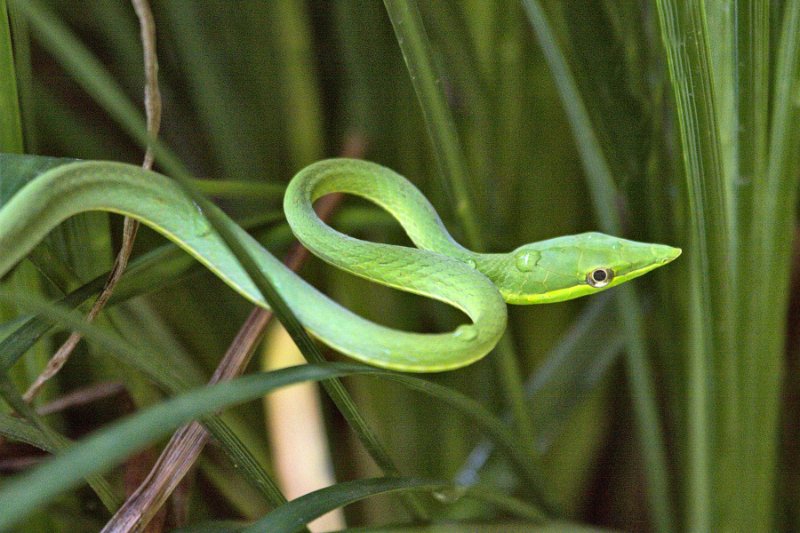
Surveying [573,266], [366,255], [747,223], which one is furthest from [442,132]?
[747,223]

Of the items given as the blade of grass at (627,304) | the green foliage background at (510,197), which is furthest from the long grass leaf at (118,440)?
the blade of grass at (627,304)

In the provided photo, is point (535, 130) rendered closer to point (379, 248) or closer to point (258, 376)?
point (379, 248)

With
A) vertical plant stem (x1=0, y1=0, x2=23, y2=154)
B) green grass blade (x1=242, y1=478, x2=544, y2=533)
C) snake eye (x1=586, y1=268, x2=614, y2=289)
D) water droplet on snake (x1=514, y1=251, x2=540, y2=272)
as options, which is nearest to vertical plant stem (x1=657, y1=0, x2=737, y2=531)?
snake eye (x1=586, y1=268, x2=614, y2=289)

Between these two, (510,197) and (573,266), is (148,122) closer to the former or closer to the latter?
(573,266)

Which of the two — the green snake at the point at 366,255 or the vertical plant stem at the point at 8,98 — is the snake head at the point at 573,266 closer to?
the green snake at the point at 366,255

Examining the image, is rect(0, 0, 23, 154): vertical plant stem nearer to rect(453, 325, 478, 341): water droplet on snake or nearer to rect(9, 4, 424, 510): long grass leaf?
rect(9, 4, 424, 510): long grass leaf
